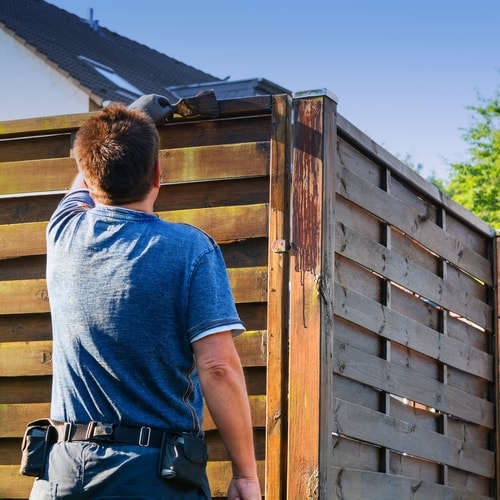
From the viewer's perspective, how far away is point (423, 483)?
5160mm

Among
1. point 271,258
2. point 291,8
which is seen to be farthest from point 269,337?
point 291,8

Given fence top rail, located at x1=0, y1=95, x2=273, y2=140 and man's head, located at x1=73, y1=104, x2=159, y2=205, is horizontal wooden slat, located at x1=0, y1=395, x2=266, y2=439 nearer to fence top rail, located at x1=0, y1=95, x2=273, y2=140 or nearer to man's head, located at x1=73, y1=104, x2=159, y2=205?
fence top rail, located at x1=0, y1=95, x2=273, y2=140

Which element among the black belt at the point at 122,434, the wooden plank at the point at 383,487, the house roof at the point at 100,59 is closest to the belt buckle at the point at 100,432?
the black belt at the point at 122,434

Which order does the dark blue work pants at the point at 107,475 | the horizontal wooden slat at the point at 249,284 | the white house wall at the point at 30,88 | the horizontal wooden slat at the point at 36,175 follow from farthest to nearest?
the white house wall at the point at 30,88, the horizontal wooden slat at the point at 36,175, the horizontal wooden slat at the point at 249,284, the dark blue work pants at the point at 107,475

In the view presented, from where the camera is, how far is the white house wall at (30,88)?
19844 mm

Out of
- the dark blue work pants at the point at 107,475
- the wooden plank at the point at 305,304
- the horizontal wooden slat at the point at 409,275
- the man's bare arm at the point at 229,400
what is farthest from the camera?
the horizontal wooden slat at the point at 409,275

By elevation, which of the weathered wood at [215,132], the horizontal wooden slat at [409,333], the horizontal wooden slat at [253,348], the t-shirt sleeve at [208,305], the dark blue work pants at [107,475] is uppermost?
the weathered wood at [215,132]

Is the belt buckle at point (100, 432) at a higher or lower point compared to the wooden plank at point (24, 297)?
lower

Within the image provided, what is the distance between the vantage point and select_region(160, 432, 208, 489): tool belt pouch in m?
2.82

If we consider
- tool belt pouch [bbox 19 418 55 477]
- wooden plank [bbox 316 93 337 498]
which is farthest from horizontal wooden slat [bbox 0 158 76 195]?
tool belt pouch [bbox 19 418 55 477]

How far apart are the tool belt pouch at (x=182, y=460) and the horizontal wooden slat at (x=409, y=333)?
1598 millimetres

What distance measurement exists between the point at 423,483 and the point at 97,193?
2780mm

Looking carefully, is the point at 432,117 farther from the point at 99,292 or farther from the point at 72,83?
the point at 99,292

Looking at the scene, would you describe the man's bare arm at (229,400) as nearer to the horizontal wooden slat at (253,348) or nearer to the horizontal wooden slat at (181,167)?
the horizontal wooden slat at (253,348)
